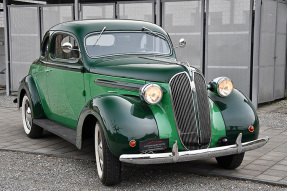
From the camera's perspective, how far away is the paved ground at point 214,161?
202 inches

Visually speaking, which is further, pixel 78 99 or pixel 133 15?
pixel 133 15

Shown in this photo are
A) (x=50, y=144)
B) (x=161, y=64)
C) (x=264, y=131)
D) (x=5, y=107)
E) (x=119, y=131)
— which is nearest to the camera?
(x=119, y=131)

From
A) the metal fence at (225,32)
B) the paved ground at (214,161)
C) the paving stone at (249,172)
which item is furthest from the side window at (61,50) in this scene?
the metal fence at (225,32)

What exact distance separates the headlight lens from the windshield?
1.23 m

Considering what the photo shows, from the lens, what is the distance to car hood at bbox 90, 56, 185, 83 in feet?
15.6

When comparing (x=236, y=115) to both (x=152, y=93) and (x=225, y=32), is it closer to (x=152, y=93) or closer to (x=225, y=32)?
(x=152, y=93)

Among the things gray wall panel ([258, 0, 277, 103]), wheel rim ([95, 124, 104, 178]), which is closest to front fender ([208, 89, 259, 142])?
wheel rim ([95, 124, 104, 178])

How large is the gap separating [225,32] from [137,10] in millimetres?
2337

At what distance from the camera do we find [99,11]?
37.2ft

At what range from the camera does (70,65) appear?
5.98m

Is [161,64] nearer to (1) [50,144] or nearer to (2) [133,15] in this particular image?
(1) [50,144]

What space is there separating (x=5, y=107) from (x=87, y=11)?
10.5 feet

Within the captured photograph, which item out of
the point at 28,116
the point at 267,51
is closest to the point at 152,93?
the point at 28,116

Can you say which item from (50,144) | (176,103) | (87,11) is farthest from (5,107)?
(176,103)
